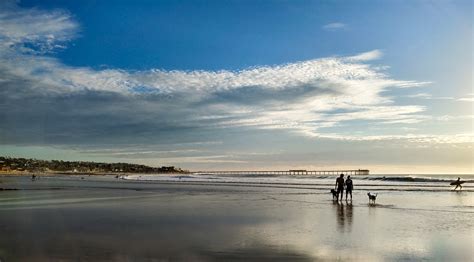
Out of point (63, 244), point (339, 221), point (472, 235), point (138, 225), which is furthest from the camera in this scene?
point (339, 221)

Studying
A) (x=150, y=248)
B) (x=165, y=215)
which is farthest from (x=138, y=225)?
(x=150, y=248)

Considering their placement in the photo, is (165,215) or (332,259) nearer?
(332,259)

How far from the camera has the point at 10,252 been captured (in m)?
12.5

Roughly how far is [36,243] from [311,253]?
26.8ft

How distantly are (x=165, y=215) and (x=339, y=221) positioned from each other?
779 cm

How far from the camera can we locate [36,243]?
1384 centimetres

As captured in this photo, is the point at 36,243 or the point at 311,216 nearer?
the point at 36,243

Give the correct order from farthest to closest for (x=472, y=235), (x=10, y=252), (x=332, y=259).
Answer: (x=472, y=235) → (x=10, y=252) → (x=332, y=259)

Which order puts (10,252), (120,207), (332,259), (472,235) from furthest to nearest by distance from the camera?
(120,207) < (472,235) < (10,252) < (332,259)

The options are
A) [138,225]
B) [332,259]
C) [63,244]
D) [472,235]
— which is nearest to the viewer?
[332,259]

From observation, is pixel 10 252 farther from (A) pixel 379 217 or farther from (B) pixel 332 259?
(A) pixel 379 217

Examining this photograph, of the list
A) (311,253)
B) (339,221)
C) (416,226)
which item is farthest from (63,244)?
(416,226)

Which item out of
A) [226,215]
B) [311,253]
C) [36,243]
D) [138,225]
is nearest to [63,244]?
[36,243]

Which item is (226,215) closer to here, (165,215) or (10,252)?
(165,215)
